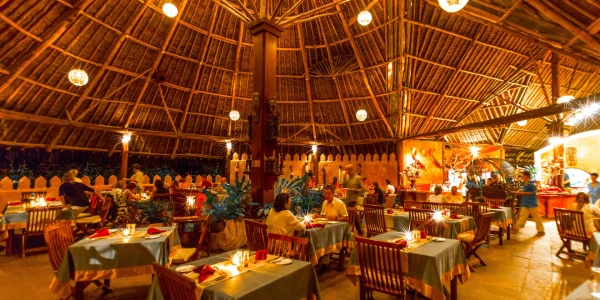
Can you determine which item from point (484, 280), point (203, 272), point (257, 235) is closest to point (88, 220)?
point (257, 235)

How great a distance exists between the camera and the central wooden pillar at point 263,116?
6.65 m

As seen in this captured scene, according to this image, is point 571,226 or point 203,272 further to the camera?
point 571,226

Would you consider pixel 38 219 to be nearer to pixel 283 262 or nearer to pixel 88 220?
pixel 88 220

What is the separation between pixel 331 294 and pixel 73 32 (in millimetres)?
10052

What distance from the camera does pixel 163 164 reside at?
14672 mm

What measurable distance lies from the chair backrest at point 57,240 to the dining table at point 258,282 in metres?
1.76

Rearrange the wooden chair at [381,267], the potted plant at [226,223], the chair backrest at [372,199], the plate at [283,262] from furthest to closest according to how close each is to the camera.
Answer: the chair backrest at [372,199], the potted plant at [226,223], the wooden chair at [381,267], the plate at [283,262]

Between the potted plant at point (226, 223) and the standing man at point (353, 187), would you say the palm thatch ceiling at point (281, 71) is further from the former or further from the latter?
the potted plant at point (226, 223)

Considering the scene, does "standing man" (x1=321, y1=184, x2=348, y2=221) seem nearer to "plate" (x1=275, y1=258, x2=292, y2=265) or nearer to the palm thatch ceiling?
"plate" (x1=275, y1=258, x2=292, y2=265)

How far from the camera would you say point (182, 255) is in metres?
4.28

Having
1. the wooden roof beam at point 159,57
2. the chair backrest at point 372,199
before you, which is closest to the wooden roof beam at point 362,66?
the wooden roof beam at point 159,57

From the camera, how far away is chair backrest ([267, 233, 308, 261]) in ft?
10.7

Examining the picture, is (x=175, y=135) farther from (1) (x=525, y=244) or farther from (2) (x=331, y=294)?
(1) (x=525, y=244)

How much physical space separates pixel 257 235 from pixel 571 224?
567 cm
